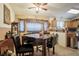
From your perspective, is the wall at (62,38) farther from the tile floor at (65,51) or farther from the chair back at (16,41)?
the chair back at (16,41)

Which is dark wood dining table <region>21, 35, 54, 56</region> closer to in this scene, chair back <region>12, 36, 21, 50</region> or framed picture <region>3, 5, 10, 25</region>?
chair back <region>12, 36, 21, 50</region>

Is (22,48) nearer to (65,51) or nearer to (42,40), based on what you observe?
(42,40)

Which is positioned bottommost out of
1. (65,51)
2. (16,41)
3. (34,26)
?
(65,51)

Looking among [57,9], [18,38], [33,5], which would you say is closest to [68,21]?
[57,9]

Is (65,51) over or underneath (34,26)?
underneath

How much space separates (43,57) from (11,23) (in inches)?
29.8

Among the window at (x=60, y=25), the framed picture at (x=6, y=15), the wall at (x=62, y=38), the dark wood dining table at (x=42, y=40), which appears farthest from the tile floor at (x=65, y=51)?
the framed picture at (x=6, y=15)

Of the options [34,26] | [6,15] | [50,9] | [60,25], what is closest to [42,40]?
[34,26]

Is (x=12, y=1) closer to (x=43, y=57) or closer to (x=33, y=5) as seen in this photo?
(x=33, y=5)

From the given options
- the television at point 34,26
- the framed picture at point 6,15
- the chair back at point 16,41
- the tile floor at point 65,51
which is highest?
the framed picture at point 6,15

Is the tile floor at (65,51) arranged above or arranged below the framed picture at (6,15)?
below

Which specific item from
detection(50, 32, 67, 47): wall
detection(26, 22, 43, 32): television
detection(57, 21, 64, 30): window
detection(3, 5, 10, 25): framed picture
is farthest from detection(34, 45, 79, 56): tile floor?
detection(3, 5, 10, 25): framed picture

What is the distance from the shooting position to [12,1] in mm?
2133

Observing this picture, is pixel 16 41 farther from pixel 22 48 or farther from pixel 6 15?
pixel 6 15
